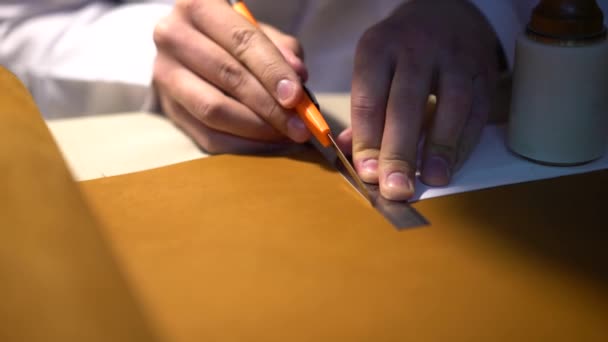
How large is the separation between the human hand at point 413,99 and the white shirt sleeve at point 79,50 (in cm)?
41

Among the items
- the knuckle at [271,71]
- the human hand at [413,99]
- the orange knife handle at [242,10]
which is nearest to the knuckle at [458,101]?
the human hand at [413,99]

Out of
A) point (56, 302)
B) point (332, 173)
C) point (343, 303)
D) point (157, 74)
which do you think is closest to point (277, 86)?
point (332, 173)

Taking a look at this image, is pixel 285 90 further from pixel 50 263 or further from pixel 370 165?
pixel 50 263

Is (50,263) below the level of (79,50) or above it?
above

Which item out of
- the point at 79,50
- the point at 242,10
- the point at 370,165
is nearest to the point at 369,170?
the point at 370,165

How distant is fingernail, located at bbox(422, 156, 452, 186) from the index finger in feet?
0.59

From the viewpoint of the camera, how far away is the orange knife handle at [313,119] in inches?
31.5

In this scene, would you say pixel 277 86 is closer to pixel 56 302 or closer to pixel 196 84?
pixel 196 84

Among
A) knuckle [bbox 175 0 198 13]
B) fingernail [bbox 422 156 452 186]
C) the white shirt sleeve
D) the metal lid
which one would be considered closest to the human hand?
fingernail [bbox 422 156 452 186]

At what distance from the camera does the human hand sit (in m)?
0.76

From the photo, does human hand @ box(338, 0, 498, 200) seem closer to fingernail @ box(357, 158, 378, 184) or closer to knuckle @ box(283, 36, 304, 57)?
fingernail @ box(357, 158, 378, 184)

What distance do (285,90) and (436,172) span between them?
21cm

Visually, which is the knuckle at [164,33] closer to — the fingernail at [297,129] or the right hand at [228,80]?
the right hand at [228,80]

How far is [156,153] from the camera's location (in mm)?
852
